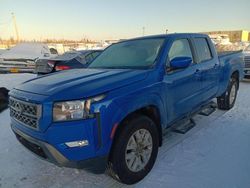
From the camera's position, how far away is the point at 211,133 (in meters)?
4.49

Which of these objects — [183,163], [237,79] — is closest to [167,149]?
[183,163]

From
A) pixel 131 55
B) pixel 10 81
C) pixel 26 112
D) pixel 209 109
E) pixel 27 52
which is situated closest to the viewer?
pixel 26 112

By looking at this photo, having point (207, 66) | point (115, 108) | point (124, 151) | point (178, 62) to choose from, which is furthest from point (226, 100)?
point (115, 108)

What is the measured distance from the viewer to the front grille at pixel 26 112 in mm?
2555

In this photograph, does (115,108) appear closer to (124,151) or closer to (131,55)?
(124,151)

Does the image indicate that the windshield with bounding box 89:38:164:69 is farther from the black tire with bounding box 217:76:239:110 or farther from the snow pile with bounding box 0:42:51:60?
the snow pile with bounding box 0:42:51:60

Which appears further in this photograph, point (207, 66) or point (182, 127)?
point (207, 66)

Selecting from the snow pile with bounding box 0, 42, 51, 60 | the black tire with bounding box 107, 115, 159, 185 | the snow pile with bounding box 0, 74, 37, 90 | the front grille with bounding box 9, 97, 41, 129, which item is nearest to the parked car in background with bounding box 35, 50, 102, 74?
the snow pile with bounding box 0, 74, 37, 90

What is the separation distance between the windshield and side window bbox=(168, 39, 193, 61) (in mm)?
200

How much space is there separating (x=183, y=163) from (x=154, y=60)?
1507mm

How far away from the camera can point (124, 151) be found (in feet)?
9.10

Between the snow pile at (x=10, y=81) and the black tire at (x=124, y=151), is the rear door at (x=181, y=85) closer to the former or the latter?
the black tire at (x=124, y=151)

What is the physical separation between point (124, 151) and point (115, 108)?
549 millimetres

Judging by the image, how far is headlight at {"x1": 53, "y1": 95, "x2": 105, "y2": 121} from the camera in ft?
8.02
